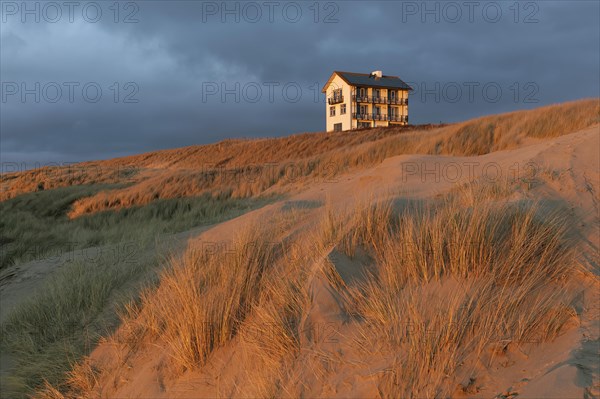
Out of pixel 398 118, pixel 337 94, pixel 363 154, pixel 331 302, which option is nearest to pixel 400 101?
pixel 398 118

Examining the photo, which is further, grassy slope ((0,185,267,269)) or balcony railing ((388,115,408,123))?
balcony railing ((388,115,408,123))

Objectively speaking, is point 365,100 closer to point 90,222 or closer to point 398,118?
point 398,118

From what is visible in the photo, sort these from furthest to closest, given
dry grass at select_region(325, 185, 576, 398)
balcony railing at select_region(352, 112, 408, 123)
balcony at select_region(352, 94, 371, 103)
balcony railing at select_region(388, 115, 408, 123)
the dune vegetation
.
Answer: balcony railing at select_region(388, 115, 408, 123) < balcony railing at select_region(352, 112, 408, 123) < balcony at select_region(352, 94, 371, 103) < the dune vegetation < dry grass at select_region(325, 185, 576, 398)

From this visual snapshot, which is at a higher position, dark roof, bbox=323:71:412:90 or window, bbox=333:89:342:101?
dark roof, bbox=323:71:412:90

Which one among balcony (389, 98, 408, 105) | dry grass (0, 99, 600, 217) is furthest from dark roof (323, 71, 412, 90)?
dry grass (0, 99, 600, 217)

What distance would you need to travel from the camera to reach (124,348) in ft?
14.1

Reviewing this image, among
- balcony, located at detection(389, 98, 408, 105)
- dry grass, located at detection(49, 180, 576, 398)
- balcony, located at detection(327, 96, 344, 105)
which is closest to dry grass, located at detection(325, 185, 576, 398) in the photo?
dry grass, located at detection(49, 180, 576, 398)

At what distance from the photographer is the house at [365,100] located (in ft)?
142

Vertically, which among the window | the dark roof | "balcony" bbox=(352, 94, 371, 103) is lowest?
"balcony" bbox=(352, 94, 371, 103)

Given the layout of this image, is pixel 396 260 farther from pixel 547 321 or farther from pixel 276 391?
pixel 276 391

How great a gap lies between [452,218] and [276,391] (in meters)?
2.23

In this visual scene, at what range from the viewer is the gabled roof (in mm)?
43344

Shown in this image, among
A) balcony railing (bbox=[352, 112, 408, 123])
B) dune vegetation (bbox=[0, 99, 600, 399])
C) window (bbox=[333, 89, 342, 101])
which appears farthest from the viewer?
window (bbox=[333, 89, 342, 101])

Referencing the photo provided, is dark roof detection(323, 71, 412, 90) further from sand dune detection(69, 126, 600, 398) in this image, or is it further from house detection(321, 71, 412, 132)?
sand dune detection(69, 126, 600, 398)
